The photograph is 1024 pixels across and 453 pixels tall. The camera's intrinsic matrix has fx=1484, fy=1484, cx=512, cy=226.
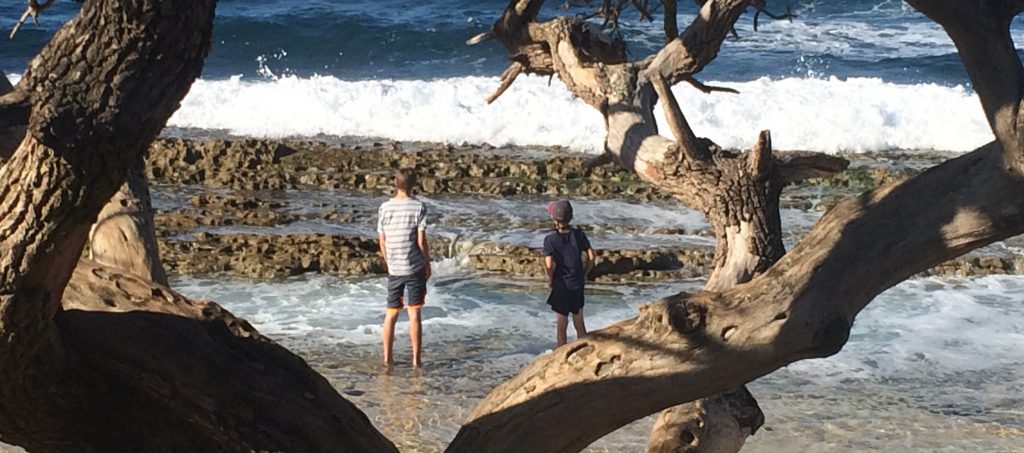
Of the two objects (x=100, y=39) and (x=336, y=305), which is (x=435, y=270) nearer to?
(x=336, y=305)

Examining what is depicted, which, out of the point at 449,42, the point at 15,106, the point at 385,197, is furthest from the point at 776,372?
the point at 449,42

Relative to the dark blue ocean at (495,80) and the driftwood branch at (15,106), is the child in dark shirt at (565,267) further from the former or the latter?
the driftwood branch at (15,106)

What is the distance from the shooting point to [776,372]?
9547mm

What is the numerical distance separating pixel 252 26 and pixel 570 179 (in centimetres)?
1723

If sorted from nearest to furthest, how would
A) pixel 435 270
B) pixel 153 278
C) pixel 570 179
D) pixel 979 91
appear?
pixel 979 91 → pixel 153 278 → pixel 435 270 → pixel 570 179

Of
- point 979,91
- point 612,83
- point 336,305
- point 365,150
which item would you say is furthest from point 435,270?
point 979,91

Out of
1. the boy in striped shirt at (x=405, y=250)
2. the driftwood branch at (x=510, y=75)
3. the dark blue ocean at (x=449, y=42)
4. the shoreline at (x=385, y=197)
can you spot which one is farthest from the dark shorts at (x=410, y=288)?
the dark blue ocean at (x=449, y=42)

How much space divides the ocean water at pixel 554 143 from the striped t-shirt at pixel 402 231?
68cm

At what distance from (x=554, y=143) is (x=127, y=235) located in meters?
16.3

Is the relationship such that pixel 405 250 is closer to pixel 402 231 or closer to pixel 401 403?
pixel 402 231

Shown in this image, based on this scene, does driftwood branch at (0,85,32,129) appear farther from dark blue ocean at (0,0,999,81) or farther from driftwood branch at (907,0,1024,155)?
dark blue ocean at (0,0,999,81)

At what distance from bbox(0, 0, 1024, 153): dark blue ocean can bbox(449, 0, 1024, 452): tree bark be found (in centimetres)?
1135

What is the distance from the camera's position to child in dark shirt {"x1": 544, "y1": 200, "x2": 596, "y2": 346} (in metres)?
9.73

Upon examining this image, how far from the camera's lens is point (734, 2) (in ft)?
17.9
